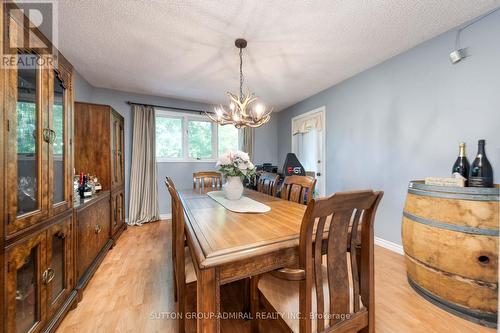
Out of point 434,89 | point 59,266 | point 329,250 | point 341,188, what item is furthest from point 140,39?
point 341,188

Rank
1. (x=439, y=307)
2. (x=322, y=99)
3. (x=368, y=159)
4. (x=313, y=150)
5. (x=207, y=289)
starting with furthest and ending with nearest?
(x=313, y=150) < (x=322, y=99) < (x=368, y=159) < (x=439, y=307) < (x=207, y=289)

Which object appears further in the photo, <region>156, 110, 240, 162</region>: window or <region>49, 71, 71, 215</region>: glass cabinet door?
<region>156, 110, 240, 162</region>: window

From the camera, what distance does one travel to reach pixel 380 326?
1.27 m

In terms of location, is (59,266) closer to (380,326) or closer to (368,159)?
(380,326)

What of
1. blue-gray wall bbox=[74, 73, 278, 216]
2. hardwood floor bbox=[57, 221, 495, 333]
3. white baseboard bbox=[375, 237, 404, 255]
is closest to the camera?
hardwood floor bbox=[57, 221, 495, 333]

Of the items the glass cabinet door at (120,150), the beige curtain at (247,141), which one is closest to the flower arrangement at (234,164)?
the glass cabinet door at (120,150)

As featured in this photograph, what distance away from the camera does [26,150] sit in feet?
3.24

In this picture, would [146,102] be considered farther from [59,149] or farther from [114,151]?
[59,149]

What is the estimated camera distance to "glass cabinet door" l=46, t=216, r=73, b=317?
1.17 metres

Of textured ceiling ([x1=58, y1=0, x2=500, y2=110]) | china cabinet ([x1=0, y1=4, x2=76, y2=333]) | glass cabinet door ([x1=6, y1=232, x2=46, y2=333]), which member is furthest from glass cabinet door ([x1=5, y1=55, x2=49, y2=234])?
textured ceiling ([x1=58, y1=0, x2=500, y2=110])

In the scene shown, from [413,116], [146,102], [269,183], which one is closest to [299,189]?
[269,183]

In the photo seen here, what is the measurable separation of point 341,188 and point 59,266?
336cm

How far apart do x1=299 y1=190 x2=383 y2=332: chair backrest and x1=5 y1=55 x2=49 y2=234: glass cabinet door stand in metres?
1.33

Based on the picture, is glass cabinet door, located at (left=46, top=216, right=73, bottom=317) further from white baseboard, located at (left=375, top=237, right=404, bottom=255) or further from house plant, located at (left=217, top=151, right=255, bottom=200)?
white baseboard, located at (left=375, top=237, right=404, bottom=255)
